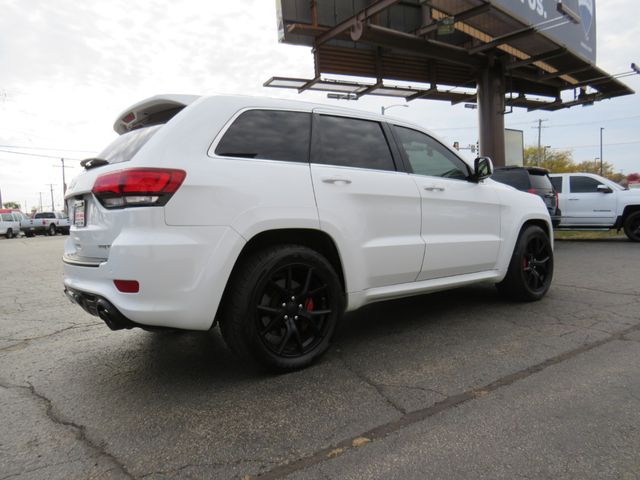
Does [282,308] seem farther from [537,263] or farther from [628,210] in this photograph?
[628,210]

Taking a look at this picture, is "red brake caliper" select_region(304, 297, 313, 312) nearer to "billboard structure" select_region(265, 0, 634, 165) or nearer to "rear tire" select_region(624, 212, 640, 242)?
"billboard structure" select_region(265, 0, 634, 165)

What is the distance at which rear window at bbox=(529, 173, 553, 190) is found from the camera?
10.5m

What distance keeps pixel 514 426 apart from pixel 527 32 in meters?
11.8

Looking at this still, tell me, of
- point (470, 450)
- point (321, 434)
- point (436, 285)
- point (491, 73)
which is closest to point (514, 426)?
point (470, 450)

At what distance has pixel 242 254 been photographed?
302 centimetres

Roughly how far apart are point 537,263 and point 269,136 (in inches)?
137

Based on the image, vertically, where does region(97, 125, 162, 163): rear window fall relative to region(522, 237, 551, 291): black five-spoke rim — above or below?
above

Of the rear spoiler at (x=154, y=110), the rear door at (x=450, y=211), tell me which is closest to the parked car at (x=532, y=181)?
the rear door at (x=450, y=211)

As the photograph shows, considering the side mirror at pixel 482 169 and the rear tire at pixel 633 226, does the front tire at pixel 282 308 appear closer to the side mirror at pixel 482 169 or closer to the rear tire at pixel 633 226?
the side mirror at pixel 482 169

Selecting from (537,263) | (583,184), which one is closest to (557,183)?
(583,184)

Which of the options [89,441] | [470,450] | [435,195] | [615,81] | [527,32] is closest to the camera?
[470,450]

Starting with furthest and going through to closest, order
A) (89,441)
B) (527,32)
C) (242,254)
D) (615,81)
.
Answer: (615,81) < (527,32) < (242,254) < (89,441)

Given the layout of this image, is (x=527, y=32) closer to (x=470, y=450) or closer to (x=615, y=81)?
(x=615, y=81)

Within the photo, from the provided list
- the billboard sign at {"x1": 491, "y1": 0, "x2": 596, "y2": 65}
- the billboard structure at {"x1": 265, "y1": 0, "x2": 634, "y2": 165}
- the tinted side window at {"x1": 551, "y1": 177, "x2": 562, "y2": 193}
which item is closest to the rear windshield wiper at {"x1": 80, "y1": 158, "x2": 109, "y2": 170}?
the billboard structure at {"x1": 265, "y1": 0, "x2": 634, "y2": 165}
